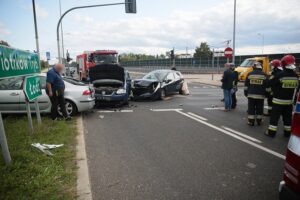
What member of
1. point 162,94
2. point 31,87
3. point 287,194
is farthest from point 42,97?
point 287,194

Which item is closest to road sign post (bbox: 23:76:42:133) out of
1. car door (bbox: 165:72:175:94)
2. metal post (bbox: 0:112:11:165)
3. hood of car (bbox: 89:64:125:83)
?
metal post (bbox: 0:112:11:165)

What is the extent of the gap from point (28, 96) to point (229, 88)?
7.40m

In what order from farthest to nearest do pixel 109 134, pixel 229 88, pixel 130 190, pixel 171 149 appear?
pixel 229 88 → pixel 109 134 → pixel 171 149 → pixel 130 190

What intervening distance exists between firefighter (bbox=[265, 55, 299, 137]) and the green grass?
4.77m

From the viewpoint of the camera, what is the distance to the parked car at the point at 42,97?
9039mm

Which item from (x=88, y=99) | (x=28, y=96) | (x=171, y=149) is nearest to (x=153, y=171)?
(x=171, y=149)

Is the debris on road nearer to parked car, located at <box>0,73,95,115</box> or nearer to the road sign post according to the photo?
the road sign post

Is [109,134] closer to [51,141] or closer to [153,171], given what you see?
[51,141]

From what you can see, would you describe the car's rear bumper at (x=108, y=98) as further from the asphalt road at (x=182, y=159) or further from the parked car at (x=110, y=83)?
the asphalt road at (x=182, y=159)

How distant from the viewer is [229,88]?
1100 centimetres

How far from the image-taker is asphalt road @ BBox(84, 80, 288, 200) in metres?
4.04

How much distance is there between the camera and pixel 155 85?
47.2 feet

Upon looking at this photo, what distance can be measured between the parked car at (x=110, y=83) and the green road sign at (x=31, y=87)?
4.49 m

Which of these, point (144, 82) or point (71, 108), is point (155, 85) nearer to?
point (144, 82)
